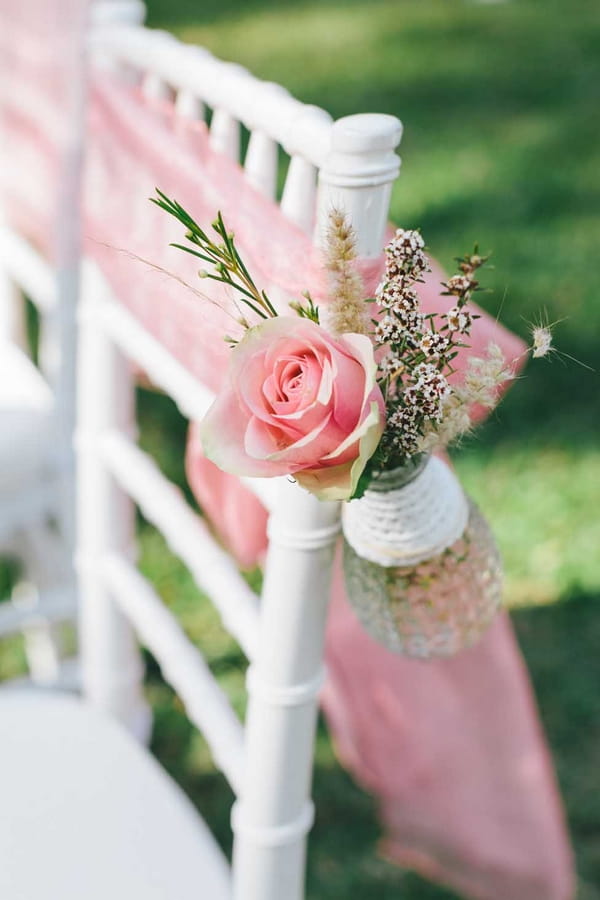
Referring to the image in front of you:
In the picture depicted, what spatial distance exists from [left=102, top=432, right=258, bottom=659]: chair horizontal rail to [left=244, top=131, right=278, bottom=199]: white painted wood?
1.14 feet

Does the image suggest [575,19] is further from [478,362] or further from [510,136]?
[478,362]

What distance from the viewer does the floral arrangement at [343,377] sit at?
25.8 inches

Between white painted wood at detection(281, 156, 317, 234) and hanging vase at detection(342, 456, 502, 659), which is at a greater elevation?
white painted wood at detection(281, 156, 317, 234)

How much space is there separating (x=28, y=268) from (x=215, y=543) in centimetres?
79

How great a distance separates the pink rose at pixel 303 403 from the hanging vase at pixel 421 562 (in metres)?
0.12

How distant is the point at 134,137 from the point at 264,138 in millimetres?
284

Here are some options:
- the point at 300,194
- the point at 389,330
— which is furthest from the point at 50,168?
the point at 389,330

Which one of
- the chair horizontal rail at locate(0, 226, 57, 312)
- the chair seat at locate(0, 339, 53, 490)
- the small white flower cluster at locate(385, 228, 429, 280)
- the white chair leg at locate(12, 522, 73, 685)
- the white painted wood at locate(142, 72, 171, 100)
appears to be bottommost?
the white chair leg at locate(12, 522, 73, 685)

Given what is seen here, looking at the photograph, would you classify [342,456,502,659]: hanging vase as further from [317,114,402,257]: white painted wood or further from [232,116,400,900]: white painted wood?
[317,114,402,257]: white painted wood

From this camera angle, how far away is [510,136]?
4.36 metres

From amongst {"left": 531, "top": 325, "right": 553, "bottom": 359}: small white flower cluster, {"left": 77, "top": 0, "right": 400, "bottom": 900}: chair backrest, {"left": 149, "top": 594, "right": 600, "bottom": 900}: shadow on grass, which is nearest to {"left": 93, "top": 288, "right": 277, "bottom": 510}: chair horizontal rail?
{"left": 77, "top": 0, "right": 400, "bottom": 900}: chair backrest

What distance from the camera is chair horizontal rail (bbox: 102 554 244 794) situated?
106 centimetres

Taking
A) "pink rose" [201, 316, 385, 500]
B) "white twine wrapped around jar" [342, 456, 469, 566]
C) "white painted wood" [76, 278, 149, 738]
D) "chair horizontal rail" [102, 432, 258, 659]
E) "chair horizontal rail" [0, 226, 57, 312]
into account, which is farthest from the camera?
"chair horizontal rail" [0, 226, 57, 312]

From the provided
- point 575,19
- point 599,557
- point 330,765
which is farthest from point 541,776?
point 575,19
